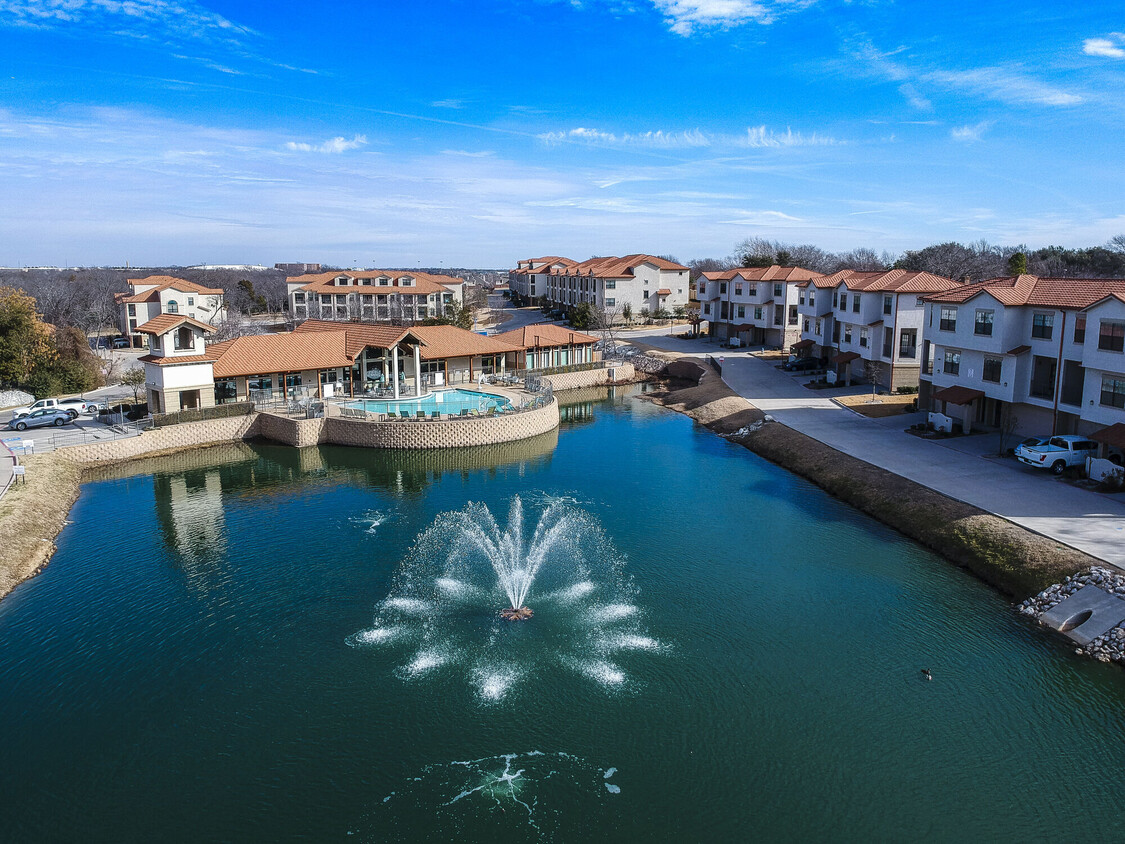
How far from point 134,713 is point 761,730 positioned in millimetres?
14445

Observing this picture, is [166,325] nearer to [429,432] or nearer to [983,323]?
[429,432]

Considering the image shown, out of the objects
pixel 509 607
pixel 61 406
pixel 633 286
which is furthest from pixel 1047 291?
pixel 633 286

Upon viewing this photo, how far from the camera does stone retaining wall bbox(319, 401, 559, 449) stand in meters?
42.7

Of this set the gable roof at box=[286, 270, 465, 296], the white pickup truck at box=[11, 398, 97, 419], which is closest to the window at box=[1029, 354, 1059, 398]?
the white pickup truck at box=[11, 398, 97, 419]

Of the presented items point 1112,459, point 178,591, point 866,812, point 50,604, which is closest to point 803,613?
point 866,812

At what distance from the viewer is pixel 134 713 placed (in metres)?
17.7

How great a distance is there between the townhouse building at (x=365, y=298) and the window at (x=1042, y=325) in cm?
7264

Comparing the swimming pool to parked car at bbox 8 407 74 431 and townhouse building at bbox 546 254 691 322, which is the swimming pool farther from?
townhouse building at bbox 546 254 691 322

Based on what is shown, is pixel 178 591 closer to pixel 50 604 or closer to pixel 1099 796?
pixel 50 604

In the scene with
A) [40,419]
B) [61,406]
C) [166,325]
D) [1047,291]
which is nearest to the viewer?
[1047,291]

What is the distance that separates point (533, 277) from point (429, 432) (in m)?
88.8

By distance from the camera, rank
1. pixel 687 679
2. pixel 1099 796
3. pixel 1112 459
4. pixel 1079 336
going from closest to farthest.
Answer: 1. pixel 1099 796
2. pixel 687 679
3. pixel 1112 459
4. pixel 1079 336

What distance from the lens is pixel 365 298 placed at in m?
99.5

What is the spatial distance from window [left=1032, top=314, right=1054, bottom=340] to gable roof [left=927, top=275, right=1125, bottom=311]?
614 millimetres
